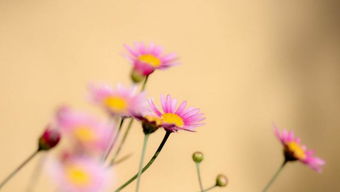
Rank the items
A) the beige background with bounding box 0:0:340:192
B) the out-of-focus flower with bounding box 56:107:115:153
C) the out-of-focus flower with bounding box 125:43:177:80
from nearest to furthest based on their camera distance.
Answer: the out-of-focus flower with bounding box 56:107:115:153 → the out-of-focus flower with bounding box 125:43:177:80 → the beige background with bounding box 0:0:340:192

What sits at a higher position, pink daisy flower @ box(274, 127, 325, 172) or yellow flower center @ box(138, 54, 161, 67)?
yellow flower center @ box(138, 54, 161, 67)

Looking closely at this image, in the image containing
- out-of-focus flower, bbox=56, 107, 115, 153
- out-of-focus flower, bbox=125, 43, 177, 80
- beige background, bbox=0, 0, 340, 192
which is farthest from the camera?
beige background, bbox=0, 0, 340, 192

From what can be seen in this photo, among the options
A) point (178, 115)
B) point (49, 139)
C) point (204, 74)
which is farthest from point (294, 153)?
point (204, 74)

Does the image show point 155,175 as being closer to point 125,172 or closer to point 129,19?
point 125,172

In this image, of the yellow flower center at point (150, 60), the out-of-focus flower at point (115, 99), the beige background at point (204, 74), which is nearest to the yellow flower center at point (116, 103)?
the out-of-focus flower at point (115, 99)

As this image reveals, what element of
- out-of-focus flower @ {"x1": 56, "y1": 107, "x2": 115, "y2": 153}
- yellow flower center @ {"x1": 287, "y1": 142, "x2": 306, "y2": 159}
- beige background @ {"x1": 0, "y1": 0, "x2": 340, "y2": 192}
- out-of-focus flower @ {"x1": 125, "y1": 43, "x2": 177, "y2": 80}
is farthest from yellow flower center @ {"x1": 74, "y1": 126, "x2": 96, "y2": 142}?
beige background @ {"x1": 0, "y1": 0, "x2": 340, "y2": 192}

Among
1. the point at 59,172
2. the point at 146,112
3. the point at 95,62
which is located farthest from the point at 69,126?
the point at 95,62

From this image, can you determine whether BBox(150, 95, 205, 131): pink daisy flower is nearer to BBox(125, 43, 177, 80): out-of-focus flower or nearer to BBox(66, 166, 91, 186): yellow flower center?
BBox(125, 43, 177, 80): out-of-focus flower

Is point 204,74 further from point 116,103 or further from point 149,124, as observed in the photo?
point 116,103
